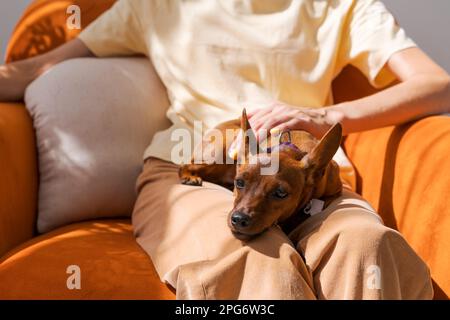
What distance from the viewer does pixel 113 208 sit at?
67.6 inches

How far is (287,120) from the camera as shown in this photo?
157 centimetres

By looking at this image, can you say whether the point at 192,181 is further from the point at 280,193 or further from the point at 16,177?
the point at 16,177

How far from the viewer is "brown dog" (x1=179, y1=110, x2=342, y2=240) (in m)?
1.29

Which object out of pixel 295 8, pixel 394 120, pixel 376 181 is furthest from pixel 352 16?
pixel 376 181

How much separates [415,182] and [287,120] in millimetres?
344

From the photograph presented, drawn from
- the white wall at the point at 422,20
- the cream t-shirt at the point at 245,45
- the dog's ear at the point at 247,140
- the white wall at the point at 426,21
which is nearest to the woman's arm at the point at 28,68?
the cream t-shirt at the point at 245,45

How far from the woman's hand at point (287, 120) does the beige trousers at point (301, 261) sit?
0.25 m

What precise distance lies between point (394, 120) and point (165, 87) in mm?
673

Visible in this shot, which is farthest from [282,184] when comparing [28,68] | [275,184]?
[28,68]

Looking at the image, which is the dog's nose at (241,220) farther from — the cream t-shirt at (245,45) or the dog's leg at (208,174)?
the cream t-shirt at (245,45)

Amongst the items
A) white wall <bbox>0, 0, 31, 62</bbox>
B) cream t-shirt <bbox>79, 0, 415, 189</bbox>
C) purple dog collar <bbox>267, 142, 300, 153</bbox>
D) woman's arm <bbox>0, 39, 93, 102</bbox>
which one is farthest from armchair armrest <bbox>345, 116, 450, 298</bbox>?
white wall <bbox>0, 0, 31, 62</bbox>

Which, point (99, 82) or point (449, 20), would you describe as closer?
point (99, 82)

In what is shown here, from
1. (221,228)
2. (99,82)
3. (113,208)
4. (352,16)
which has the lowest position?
(113,208)
